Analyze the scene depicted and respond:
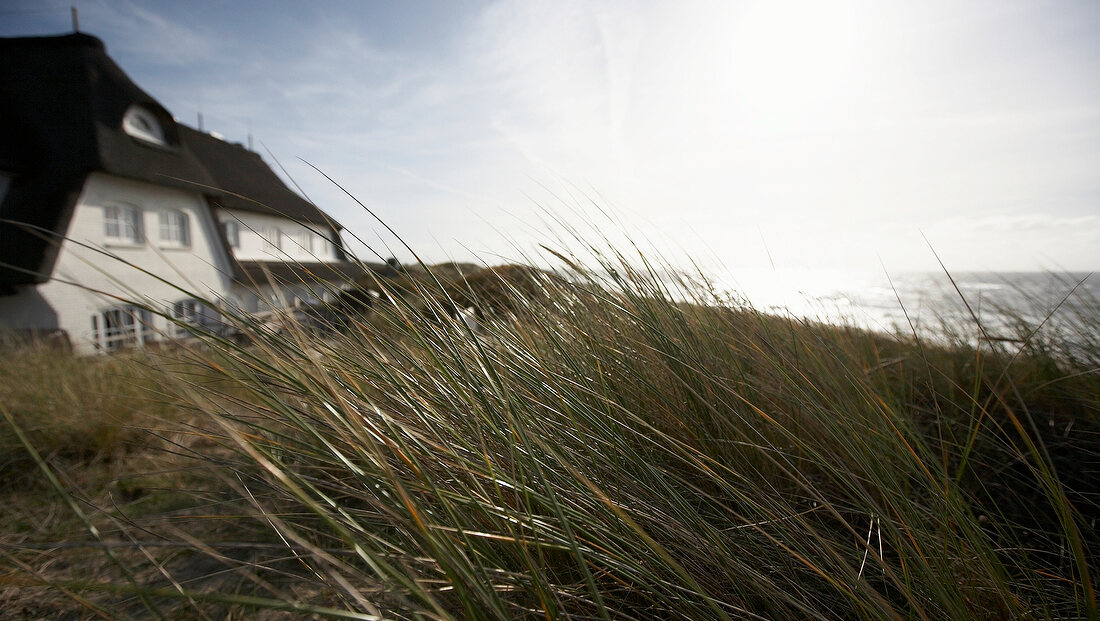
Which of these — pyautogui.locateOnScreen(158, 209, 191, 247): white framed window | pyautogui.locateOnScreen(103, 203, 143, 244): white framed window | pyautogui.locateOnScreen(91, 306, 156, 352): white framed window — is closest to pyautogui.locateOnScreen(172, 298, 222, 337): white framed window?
pyautogui.locateOnScreen(91, 306, 156, 352): white framed window

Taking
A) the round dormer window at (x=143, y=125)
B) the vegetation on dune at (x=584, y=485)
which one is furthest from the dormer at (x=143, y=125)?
the vegetation on dune at (x=584, y=485)

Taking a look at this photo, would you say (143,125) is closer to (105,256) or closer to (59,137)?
(59,137)

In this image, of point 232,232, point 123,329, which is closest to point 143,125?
point 232,232

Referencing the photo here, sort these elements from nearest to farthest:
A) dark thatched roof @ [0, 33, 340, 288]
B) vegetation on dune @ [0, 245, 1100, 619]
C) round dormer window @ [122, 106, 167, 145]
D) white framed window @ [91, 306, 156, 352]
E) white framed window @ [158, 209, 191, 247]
Result: vegetation on dune @ [0, 245, 1100, 619] → white framed window @ [91, 306, 156, 352] → dark thatched roof @ [0, 33, 340, 288] → round dormer window @ [122, 106, 167, 145] → white framed window @ [158, 209, 191, 247]

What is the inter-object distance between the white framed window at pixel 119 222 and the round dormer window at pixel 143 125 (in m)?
1.72

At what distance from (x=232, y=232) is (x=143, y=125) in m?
3.03

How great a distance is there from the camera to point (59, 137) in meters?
8.78

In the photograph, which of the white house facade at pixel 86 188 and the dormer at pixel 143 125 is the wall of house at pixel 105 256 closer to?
the white house facade at pixel 86 188

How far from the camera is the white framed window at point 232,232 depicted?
12.0m

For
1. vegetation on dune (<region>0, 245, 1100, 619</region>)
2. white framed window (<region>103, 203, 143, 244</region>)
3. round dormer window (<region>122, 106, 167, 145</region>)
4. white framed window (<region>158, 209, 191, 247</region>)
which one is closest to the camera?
vegetation on dune (<region>0, 245, 1100, 619</region>)

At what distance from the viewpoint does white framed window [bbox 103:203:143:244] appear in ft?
29.8

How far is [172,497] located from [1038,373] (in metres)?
3.29

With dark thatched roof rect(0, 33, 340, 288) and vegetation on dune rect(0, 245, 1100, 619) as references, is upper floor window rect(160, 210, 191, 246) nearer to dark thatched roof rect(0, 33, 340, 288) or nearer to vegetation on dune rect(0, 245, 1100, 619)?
dark thatched roof rect(0, 33, 340, 288)

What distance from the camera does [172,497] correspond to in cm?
163
